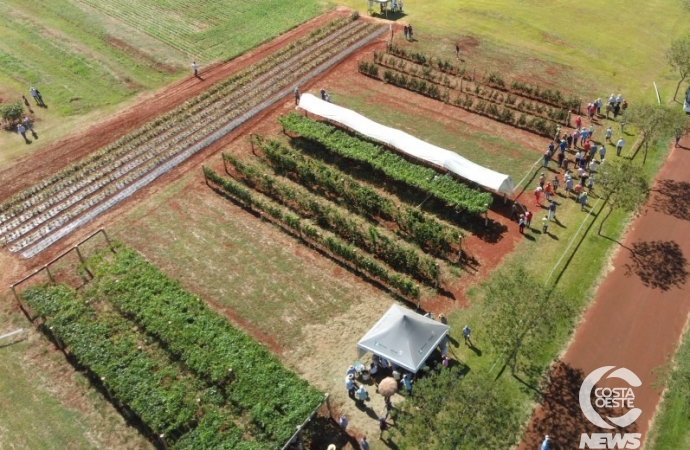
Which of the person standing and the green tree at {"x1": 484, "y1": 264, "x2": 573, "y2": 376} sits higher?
the green tree at {"x1": 484, "y1": 264, "x2": 573, "y2": 376}

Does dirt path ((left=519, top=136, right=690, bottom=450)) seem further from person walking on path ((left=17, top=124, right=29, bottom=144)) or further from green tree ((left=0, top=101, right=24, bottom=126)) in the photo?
green tree ((left=0, top=101, right=24, bottom=126))

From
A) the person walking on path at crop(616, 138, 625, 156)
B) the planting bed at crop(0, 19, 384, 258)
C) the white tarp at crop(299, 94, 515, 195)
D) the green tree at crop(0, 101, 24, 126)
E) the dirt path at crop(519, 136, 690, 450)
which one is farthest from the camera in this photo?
the green tree at crop(0, 101, 24, 126)

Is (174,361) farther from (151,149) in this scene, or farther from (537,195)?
(537,195)

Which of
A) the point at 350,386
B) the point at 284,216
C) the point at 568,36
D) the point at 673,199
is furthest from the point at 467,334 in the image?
the point at 568,36

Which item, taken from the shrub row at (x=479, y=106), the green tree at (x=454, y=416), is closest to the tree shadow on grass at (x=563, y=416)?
the green tree at (x=454, y=416)

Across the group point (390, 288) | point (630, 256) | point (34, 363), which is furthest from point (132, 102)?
point (630, 256)

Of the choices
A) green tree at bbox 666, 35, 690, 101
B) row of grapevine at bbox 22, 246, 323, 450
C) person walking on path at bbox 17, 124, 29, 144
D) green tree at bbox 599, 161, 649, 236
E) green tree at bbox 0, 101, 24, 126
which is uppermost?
green tree at bbox 666, 35, 690, 101

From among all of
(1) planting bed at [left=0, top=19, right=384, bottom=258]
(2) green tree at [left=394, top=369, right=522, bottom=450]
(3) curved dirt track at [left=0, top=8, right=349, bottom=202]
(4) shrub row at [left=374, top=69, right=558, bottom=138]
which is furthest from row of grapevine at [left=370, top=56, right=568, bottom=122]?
(2) green tree at [left=394, top=369, right=522, bottom=450]
